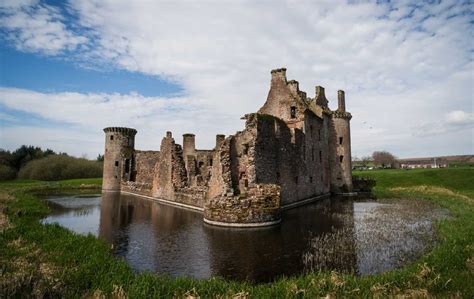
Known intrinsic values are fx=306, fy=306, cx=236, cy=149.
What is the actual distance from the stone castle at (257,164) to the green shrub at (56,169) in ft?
81.9

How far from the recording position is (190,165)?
33.0 meters

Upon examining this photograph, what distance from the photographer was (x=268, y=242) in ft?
41.6

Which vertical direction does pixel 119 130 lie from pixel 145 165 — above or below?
above

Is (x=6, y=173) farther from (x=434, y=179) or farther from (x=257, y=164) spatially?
(x=434, y=179)

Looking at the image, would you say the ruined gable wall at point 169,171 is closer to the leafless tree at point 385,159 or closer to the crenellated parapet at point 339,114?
the crenellated parapet at point 339,114

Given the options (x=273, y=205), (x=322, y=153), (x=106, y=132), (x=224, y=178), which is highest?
(x=106, y=132)

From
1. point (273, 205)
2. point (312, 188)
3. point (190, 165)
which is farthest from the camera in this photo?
point (190, 165)

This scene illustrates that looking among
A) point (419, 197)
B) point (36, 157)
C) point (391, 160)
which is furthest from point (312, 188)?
→ point (391, 160)

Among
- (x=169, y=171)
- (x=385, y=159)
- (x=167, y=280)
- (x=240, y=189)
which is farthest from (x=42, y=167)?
(x=385, y=159)

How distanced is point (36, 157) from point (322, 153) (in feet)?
220

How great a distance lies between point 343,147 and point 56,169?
181ft

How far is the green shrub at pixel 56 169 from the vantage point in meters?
60.2

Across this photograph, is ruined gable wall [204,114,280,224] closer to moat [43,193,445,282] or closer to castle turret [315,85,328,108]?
moat [43,193,445,282]

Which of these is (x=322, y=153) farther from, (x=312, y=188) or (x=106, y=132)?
(x=106, y=132)
